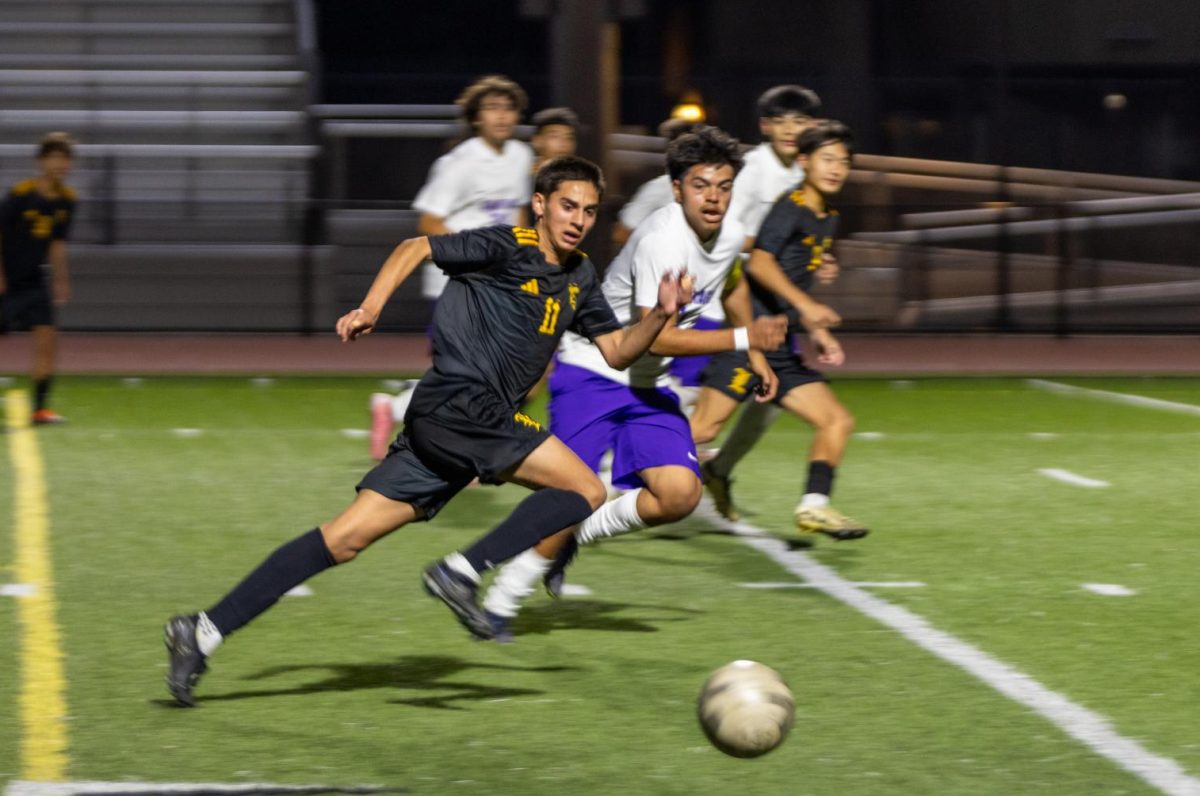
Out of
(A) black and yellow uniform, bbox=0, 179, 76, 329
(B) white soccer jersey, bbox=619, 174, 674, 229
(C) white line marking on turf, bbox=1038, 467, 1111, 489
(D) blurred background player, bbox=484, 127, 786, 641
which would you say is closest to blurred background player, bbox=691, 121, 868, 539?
(D) blurred background player, bbox=484, 127, 786, 641

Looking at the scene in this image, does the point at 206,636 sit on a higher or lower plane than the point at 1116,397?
higher

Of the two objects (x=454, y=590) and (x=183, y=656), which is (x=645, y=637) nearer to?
(x=454, y=590)

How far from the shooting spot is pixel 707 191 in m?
7.31

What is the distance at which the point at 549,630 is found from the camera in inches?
289

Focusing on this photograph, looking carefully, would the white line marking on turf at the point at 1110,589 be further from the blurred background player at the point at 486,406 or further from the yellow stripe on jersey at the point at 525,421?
the yellow stripe on jersey at the point at 525,421

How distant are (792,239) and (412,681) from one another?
3.17 meters

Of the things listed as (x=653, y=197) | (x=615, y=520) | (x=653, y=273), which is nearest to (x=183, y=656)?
(x=615, y=520)

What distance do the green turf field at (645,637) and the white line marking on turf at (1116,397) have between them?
245 cm

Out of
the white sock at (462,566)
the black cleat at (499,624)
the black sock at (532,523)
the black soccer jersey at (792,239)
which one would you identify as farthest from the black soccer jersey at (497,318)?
the black soccer jersey at (792,239)

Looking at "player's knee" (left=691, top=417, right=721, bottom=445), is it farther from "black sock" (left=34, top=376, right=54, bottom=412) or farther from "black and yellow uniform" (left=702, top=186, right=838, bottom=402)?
"black sock" (left=34, top=376, right=54, bottom=412)

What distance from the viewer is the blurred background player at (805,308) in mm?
8680

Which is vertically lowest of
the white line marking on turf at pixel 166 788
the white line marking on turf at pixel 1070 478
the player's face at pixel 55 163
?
the white line marking on turf at pixel 1070 478

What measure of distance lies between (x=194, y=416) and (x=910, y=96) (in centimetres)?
1486

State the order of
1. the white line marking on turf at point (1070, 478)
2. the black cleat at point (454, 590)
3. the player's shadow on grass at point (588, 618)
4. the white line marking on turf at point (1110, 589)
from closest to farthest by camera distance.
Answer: the black cleat at point (454, 590), the player's shadow on grass at point (588, 618), the white line marking on turf at point (1110, 589), the white line marking on turf at point (1070, 478)
